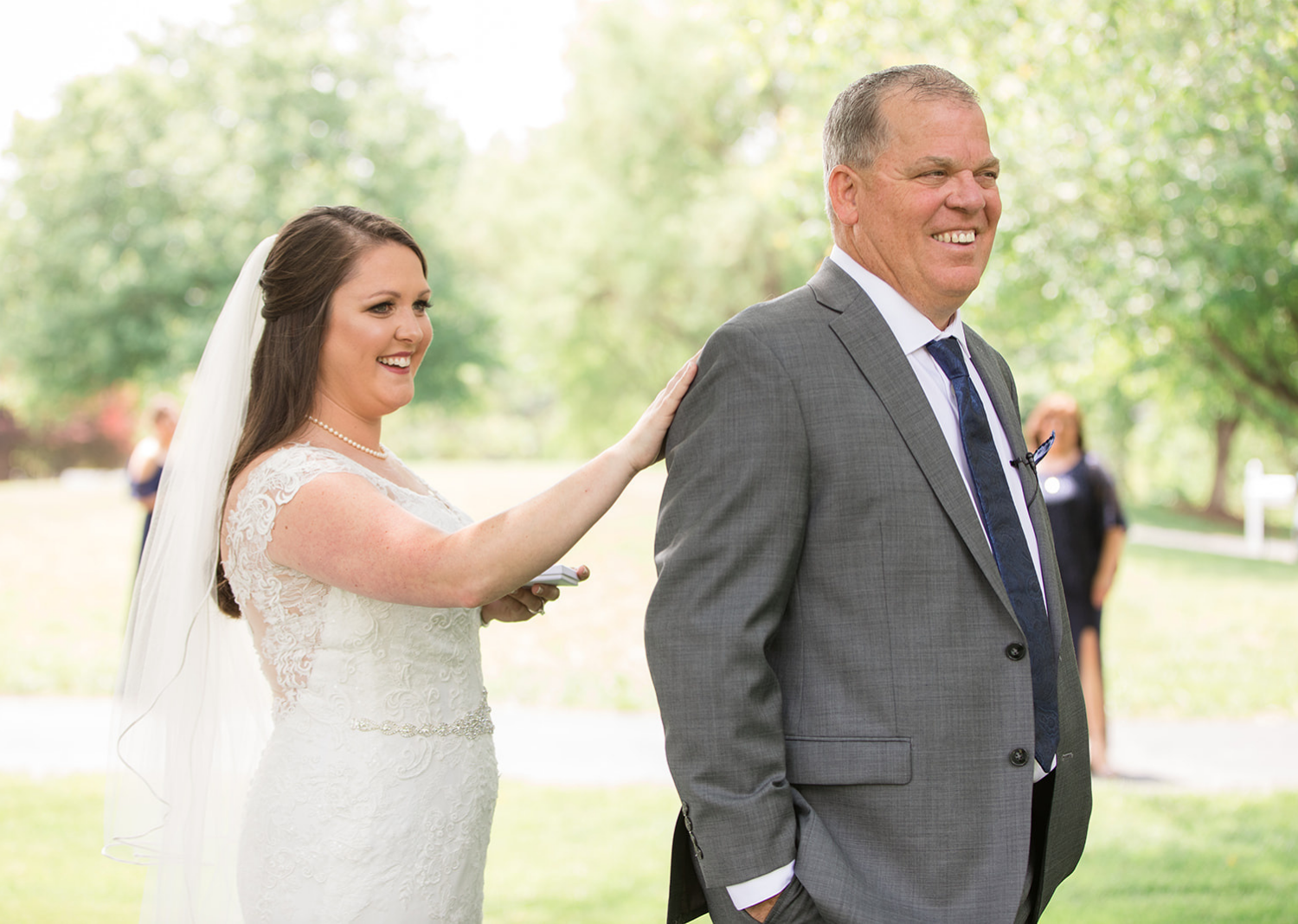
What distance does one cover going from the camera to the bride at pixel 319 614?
259cm

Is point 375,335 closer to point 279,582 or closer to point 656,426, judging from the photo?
point 279,582

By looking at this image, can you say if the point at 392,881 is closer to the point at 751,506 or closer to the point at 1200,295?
the point at 751,506

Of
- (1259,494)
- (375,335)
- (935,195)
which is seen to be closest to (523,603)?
(375,335)

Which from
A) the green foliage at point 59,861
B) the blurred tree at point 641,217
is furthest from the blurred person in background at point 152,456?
the blurred tree at point 641,217

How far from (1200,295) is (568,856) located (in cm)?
809

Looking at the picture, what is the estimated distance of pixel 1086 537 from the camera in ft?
25.0

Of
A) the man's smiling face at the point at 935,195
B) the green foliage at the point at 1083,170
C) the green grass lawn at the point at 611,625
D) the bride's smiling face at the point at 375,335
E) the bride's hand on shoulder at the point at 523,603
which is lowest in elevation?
the green grass lawn at the point at 611,625

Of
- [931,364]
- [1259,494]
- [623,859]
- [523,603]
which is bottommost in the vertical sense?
[623,859]

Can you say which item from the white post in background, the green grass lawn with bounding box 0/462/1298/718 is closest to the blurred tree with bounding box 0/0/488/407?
the green grass lawn with bounding box 0/462/1298/718

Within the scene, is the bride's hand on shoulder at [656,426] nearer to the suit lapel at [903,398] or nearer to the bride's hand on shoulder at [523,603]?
the suit lapel at [903,398]

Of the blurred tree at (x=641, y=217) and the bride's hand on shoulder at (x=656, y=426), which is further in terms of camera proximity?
the blurred tree at (x=641, y=217)

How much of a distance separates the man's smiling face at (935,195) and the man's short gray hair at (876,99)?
2 centimetres

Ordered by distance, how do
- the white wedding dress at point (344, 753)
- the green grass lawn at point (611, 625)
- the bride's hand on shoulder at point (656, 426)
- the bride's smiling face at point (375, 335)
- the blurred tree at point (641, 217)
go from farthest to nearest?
the blurred tree at point (641, 217) → the green grass lawn at point (611, 625) → the bride's smiling face at point (375, 335) → the white wedding dress at point (344, 753) → the bride's hand on shoulder at point (656, 426)

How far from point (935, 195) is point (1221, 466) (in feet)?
118
